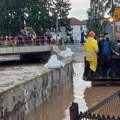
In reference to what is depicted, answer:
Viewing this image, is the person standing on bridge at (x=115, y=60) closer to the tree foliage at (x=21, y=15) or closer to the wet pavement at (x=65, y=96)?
the wet pavement at (x=65, y=96)

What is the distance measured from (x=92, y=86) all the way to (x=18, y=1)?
125ft

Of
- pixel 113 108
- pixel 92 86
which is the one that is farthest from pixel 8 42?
pixel 113 108

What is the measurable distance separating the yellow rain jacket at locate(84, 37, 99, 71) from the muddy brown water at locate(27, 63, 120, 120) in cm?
82

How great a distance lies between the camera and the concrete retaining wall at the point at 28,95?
8.46m

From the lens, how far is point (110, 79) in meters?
15.0

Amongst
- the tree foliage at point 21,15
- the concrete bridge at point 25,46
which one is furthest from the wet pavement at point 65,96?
the tree foliage at point 21,15

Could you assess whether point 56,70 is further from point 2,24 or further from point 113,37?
point 2,24

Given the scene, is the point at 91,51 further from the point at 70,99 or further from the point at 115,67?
the point at 70,99

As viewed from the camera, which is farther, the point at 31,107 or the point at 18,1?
the point at 18,1

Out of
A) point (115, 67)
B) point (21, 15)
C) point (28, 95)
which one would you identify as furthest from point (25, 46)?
point (21, 15)

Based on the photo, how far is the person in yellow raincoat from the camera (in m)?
14.9

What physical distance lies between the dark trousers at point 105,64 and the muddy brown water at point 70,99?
57cm

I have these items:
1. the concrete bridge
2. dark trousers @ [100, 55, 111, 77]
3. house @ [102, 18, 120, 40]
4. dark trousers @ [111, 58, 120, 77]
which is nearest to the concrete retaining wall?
dark trousers @ [100, 55, 111, 77]

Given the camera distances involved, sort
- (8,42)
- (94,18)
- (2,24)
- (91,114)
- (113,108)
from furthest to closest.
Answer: (94,18)
(2,24)
(8,42)
(113,108)
(91,114)
